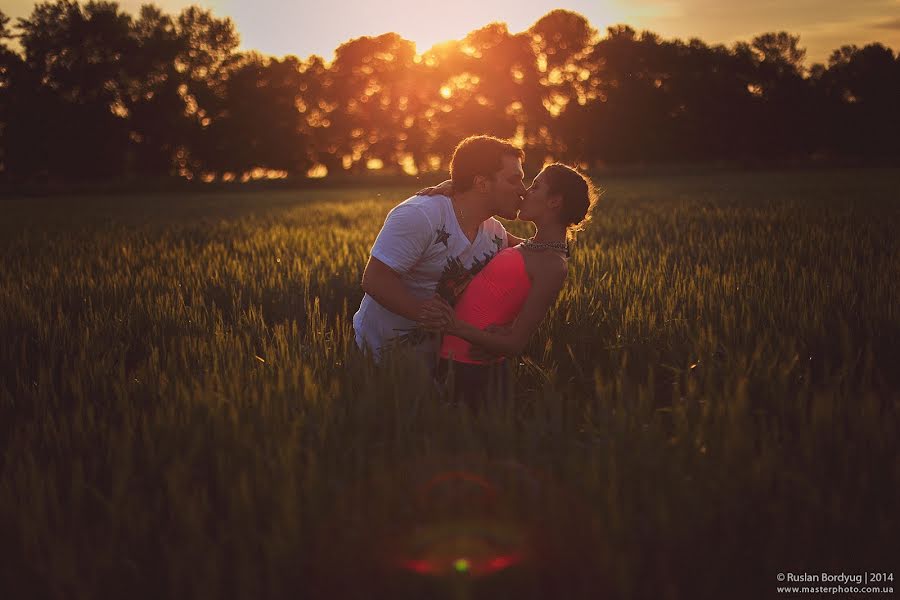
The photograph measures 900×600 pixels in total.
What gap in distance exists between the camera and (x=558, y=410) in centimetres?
191

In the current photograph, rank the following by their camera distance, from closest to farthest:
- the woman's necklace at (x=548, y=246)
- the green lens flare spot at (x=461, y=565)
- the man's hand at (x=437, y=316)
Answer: the green lens flare spot at (x=461, y=565)
the man's hand at (x=437, y=316)
the woman's necklace at (x=548, y=246)

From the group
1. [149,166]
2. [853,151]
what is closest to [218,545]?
[149,166]

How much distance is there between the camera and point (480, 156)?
3.06 metres

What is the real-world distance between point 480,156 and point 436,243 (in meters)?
0.48

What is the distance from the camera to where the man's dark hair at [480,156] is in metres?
3.05

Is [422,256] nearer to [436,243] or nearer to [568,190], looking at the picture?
[436,243]

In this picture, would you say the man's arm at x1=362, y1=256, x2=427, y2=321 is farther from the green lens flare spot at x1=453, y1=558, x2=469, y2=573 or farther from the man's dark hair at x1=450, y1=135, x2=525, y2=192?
the green lens flare spot at x1=453, y1=558, x2=469, y2=573

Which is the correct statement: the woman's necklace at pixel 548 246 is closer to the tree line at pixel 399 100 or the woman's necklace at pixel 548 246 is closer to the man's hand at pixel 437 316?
the man's hand at pixel 437 316

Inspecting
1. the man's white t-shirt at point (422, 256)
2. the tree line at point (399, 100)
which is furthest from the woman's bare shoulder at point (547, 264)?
the tree line at point (399, 100)

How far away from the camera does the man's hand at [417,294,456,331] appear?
2.63m

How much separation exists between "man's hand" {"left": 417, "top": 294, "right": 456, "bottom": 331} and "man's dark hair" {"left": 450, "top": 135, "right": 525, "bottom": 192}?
0.80 metres

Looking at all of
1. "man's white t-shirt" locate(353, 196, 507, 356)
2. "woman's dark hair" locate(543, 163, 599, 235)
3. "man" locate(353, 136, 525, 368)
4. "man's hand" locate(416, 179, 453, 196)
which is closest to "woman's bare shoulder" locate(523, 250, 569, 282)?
"woman's dark hair" locate(543, 163, 599, 235)

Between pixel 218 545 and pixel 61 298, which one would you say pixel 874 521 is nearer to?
pixel 218 545

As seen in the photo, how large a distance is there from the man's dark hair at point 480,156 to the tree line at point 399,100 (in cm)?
4771
